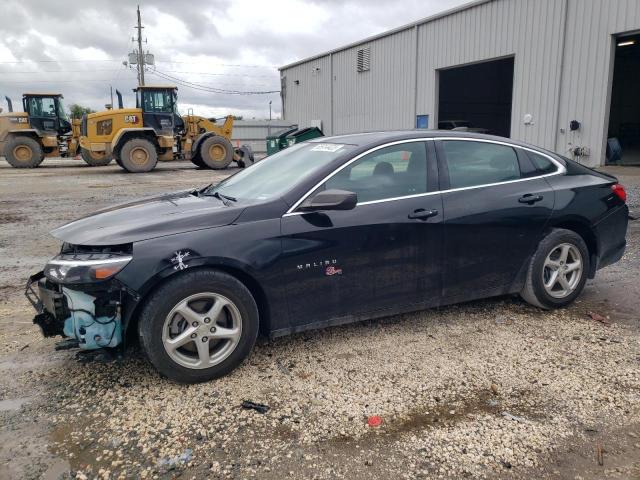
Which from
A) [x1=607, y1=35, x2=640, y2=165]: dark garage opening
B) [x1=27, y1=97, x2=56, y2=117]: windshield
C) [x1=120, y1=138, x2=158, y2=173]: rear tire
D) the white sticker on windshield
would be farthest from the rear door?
[x1=607, y1=35, x2=640, y2=165]: dark garage opening

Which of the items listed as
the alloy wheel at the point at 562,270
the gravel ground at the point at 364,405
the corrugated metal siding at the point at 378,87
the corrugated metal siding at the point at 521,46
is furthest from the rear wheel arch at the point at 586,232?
the corrugated metal siding at the point at 378,87

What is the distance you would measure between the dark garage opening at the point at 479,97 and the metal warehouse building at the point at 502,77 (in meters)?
0.06

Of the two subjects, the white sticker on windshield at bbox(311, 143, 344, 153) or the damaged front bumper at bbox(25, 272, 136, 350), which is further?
the white sticker on windshield at bbox(311, 143, 344, 153)

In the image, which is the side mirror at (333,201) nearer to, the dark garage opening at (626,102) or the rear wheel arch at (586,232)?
the rear wheel arch at (586,232)

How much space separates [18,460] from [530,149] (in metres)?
4.22

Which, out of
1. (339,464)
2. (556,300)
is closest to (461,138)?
(556,300)

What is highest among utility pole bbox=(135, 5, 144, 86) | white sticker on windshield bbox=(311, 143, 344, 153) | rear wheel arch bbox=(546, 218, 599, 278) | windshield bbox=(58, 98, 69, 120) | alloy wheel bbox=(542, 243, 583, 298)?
utility pole bbox=(135, 5, 144, 86)

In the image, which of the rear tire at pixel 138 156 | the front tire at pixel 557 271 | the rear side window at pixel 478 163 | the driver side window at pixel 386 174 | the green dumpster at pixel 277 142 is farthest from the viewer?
the green dumpster at pixel 277 142

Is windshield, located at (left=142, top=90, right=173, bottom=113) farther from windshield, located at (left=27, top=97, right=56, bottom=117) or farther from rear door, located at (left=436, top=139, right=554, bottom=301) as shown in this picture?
rear door, located at (left=436, top=139, right=554, bottom=301)

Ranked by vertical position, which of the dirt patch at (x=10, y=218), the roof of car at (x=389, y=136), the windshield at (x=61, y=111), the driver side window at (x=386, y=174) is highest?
the windshield at (x=61, y=111)

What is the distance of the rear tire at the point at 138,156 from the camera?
1880 cm

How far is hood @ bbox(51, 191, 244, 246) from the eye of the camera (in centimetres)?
307

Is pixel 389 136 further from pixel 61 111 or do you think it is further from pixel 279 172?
pixel 61 111

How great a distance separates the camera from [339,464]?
2457 millimetres
